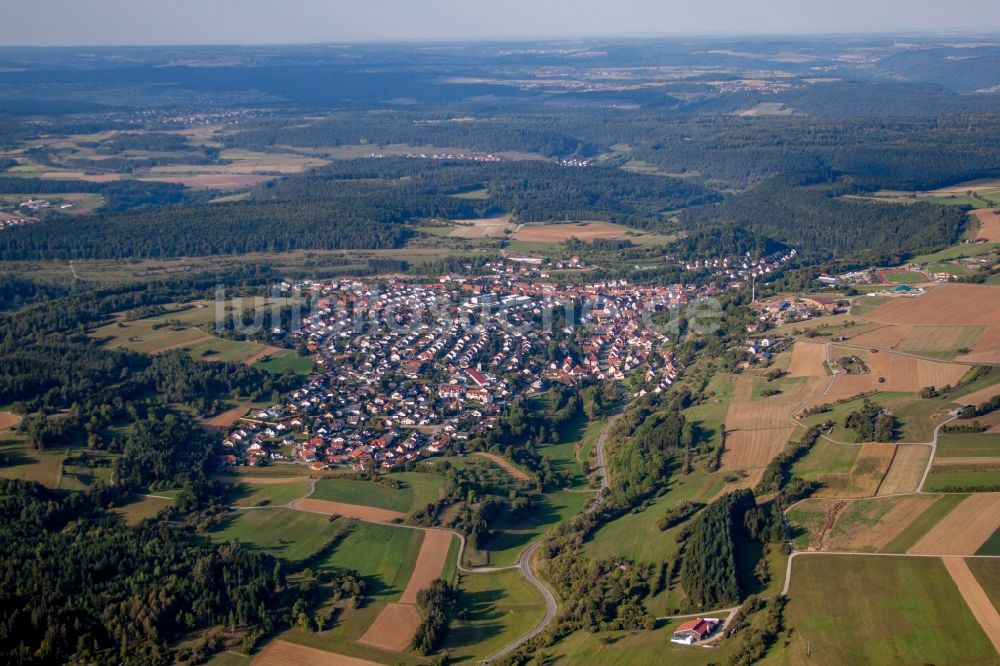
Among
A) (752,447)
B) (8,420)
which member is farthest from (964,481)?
(8,420)

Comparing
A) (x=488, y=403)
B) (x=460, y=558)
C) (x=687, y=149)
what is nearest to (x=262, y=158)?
(x=687, y=149)

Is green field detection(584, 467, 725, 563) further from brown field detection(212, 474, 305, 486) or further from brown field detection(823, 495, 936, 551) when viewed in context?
brown field detection(212, 474, 305, 486)

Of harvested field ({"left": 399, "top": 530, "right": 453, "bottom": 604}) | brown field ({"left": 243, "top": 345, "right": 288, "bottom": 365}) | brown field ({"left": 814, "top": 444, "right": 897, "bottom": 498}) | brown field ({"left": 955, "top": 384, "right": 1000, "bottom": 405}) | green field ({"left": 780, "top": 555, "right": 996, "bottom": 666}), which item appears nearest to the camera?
green field ({"left": 780, "top": 555, "right": 996, "bottom": 666})

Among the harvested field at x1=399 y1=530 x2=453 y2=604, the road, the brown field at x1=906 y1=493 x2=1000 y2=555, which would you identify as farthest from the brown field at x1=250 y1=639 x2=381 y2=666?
the brown field at x1=906 y1=493 x2=1000 y2=555

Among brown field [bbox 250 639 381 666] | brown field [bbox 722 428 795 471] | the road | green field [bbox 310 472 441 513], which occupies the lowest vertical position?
the road

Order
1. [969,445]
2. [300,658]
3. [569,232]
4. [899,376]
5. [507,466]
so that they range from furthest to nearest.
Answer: [569,232] < [899,376] < [507,466] < [969,445] < [300,658]

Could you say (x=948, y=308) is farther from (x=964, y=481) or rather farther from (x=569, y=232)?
(x=569, y=232)

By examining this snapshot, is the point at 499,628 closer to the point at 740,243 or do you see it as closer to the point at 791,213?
the point at 740,243
